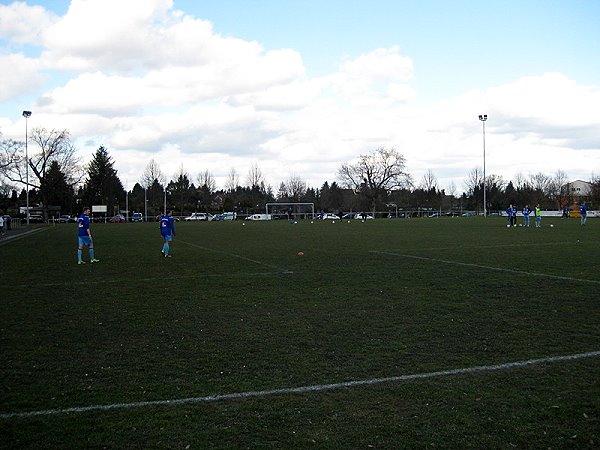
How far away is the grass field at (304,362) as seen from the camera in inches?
186

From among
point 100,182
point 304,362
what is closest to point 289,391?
point 304,362

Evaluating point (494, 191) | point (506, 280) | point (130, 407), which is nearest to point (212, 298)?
point (130, 407)

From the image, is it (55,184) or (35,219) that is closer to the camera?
(55,184)

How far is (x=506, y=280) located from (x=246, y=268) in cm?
760

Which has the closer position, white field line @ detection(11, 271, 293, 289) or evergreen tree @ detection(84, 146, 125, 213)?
white field line @ detection(11, 271, 293, 289)

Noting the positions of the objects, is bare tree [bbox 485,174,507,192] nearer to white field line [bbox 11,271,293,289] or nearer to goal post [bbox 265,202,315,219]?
goal post [bbox 265,202,315,219]

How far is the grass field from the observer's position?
186 inches

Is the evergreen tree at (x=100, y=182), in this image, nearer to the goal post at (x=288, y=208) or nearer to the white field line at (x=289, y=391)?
the goal post at (x=288, y=208)

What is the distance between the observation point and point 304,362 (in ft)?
22.0

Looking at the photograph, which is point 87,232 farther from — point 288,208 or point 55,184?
point 288,208

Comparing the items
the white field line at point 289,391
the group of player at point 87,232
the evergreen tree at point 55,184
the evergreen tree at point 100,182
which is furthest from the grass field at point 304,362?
the evergreen tree at point 100,182

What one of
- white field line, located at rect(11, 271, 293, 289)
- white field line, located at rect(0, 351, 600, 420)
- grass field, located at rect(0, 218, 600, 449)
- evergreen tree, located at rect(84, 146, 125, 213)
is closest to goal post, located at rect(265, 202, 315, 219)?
evergreen tree, located at rect(84, 146, 125, 213)

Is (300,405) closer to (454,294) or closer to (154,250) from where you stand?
(454,294)

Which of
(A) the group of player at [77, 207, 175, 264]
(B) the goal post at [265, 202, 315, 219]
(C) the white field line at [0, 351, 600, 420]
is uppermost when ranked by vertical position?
(B) the goal post at [265, 202, 315, 219]
